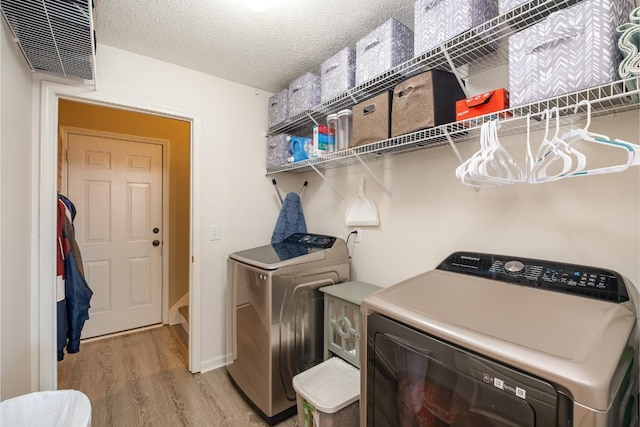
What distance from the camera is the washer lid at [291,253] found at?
1792 millimetres

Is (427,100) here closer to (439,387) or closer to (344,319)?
(439,387)

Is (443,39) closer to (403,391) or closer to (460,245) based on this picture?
(460,245)

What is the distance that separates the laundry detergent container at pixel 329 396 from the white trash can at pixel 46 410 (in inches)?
35.6

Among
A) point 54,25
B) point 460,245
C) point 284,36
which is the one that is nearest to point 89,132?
point 54,25

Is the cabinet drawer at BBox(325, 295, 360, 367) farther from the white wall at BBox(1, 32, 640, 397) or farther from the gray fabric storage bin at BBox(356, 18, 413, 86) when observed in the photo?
the gray fabric storage bin at BBox(356, 18, 413, 86)

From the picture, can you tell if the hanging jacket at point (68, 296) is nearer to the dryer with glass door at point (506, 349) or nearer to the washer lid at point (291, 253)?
the washer lid at point (291, 253)

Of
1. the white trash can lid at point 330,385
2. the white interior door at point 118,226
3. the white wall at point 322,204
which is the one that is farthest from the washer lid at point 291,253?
the white interior door at point 118,226

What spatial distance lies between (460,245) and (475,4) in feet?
3.55

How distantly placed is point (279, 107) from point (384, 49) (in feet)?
3.69

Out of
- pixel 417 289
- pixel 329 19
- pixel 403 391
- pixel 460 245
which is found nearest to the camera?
pixel 403 391

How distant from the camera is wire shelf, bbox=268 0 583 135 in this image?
1016 mm

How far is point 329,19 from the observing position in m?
1.61

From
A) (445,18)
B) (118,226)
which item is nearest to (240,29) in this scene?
(445,18)

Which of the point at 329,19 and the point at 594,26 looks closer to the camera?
the point at 594,26
